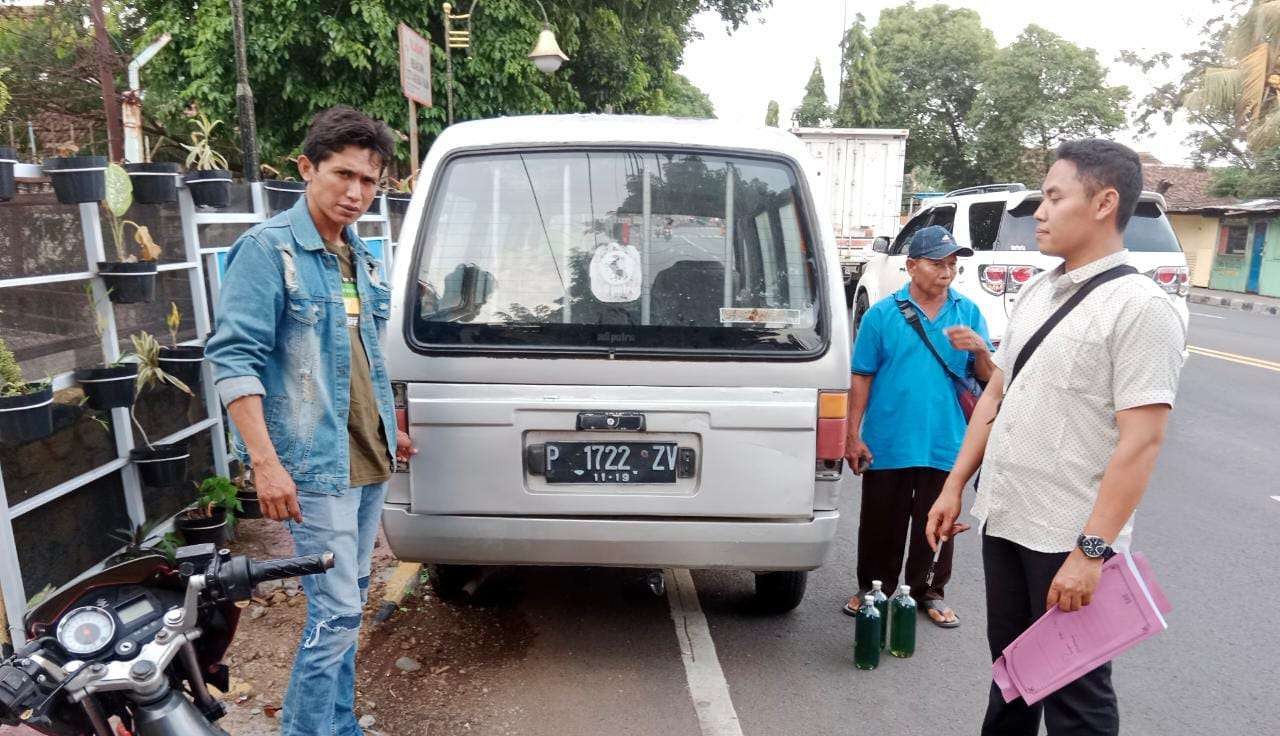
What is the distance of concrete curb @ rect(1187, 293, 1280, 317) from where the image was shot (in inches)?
834

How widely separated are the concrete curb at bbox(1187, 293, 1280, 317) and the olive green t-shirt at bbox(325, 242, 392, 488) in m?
23.5

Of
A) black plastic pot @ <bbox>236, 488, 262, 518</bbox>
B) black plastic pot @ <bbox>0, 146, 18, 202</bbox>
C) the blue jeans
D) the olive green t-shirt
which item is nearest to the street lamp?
black plastic pot @ <bbox>236, 488, 262, 518</bbox>

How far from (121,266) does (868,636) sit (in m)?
3.37

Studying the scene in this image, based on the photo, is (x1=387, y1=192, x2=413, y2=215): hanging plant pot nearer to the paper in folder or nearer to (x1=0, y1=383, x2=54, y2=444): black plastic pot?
(x1=0, y1=383, x2=54, y2=444): black plastic pot

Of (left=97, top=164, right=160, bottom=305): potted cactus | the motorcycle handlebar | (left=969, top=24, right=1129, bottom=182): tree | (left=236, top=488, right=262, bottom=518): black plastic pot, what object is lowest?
(left=236, top=488, right=262, bottom=518): black plastic pot

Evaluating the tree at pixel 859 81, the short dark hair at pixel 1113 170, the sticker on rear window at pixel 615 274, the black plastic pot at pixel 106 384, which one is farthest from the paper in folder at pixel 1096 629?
the tree at pixel 859 81

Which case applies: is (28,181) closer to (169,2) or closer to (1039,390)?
(1039,390)

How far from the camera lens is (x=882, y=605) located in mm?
3549

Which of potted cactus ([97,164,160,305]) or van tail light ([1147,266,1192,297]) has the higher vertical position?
potted cactus ([97,164,160,305])

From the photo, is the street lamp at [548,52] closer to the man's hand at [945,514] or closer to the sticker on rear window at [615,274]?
the sticker on rear window at [615,274]

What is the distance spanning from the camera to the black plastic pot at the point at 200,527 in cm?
402

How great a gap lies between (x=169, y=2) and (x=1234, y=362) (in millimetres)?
15049

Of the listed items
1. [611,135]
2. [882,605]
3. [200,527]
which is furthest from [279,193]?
[882,605]

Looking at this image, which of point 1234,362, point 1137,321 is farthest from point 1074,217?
point 1234,362
